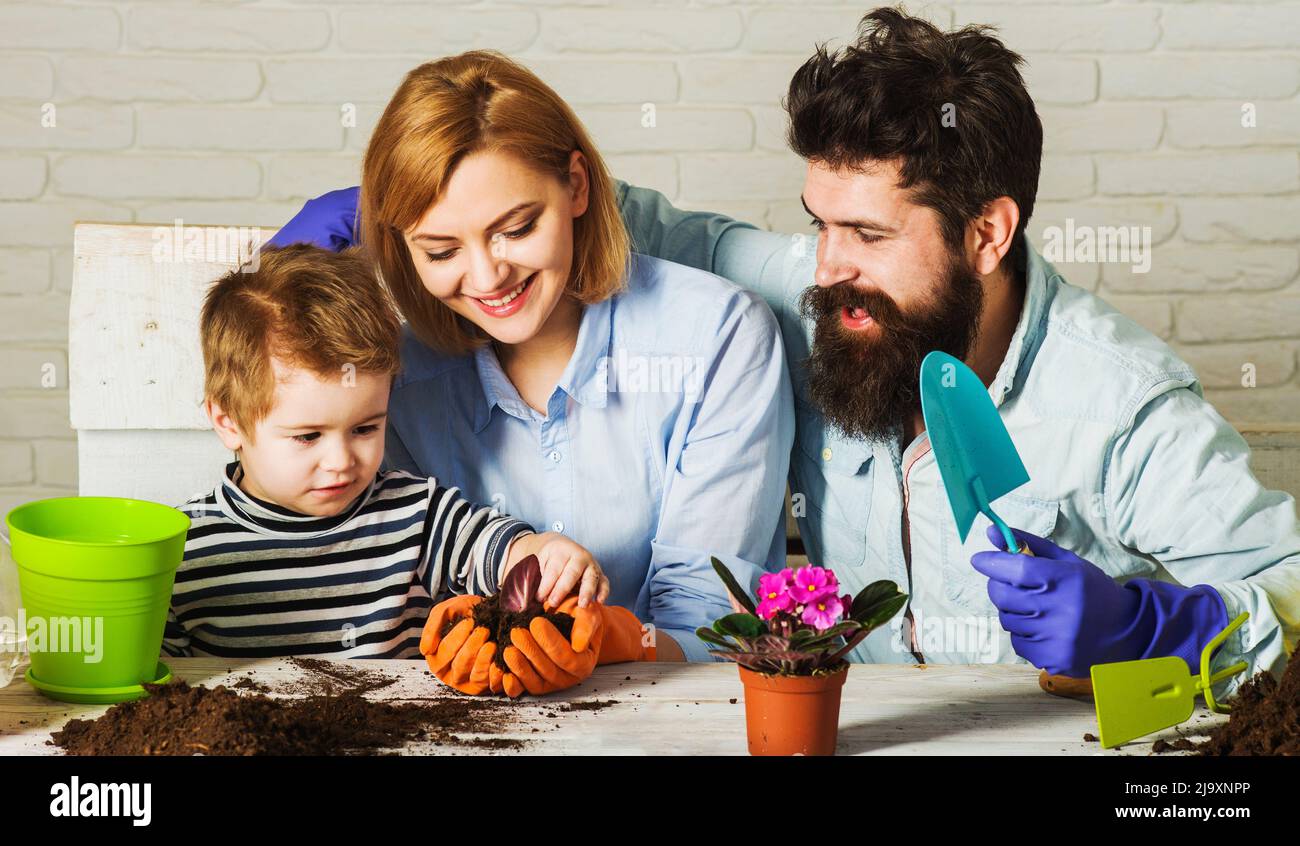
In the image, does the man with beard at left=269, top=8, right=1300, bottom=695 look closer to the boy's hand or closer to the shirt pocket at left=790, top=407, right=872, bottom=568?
the shirt pocket at left=790, top=407, right=872, bottom=568

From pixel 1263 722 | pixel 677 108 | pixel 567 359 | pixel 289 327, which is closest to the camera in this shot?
pixel 1263 722

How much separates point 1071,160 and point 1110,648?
1202mm

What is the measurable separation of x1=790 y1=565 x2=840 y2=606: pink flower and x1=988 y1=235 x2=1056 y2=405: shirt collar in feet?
2.06

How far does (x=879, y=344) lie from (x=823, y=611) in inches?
25.7

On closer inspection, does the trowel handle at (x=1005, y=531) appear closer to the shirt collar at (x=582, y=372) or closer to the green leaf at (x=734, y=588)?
the green leaf at (x=734, y=588)

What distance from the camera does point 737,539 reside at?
155 centimetres

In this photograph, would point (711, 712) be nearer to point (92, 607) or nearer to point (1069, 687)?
point (1069, 687)

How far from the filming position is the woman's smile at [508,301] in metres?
1.47

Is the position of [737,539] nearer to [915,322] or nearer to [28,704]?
[915,322]

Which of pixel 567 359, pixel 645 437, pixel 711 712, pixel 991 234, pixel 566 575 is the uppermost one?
pixel 991 234

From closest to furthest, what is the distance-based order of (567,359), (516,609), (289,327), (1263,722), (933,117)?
(1263,722), (516,609), (289,327), (933,117), (567,359)

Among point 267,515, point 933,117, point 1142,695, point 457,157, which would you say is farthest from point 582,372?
point 1142,695

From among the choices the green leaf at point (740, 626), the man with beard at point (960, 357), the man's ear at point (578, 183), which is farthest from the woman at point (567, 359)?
the green leaf at point (740, 626)

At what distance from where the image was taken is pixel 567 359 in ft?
5.29
